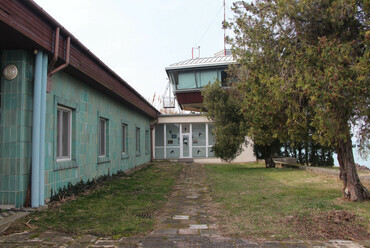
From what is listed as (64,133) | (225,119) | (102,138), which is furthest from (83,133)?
(225,119)

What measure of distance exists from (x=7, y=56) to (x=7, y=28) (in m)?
1.03

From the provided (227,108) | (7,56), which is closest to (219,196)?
(7,56)

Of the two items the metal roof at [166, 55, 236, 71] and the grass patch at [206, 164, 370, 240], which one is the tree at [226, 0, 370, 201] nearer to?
the grass patch at [206, 164, 370, 240]

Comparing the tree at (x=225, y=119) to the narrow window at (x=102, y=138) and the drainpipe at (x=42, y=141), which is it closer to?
the narrow window at (x=102, y=138)

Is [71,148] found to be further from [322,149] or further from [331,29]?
[322,149]

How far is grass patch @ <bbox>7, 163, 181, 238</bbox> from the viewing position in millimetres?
4344

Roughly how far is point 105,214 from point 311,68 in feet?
15.0

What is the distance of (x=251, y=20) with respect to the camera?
663 cm

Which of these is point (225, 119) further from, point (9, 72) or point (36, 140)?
point (9, 72)

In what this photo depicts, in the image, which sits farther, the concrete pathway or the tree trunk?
the tree trunk

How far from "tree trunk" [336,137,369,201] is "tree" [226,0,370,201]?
2 cm

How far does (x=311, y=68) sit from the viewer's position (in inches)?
215

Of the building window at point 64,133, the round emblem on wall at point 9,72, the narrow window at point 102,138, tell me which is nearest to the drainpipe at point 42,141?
the round emblem on wall at point 9,72

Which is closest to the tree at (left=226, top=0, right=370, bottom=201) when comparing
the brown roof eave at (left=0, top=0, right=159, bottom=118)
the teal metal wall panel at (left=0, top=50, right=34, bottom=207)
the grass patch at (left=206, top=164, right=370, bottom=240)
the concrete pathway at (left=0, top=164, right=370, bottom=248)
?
the grass patch at (left=206, top=164, right=370, bottom=240)
